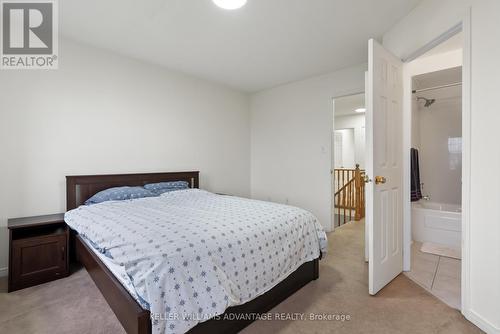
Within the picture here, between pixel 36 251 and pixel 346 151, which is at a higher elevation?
pixel 346 151

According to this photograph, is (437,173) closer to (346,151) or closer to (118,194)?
(346,151)

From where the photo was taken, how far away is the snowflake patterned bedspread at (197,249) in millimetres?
1195

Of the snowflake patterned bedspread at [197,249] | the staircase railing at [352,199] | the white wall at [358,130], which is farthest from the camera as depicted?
the white wall at [358,130]

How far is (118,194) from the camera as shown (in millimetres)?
2705

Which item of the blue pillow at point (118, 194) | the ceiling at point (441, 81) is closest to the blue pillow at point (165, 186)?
the blue pillow at point (118, 194)

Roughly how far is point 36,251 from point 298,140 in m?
3.67

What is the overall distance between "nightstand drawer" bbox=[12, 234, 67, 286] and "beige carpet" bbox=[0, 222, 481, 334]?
0.30 ft

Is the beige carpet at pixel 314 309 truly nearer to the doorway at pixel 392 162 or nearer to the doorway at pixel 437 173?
the doorway at pixel 392 162

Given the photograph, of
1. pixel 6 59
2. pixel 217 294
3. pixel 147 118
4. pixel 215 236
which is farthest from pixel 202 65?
pixel 217 294

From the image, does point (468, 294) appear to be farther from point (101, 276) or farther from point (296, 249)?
point (101, 276)

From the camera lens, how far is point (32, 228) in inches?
93.2

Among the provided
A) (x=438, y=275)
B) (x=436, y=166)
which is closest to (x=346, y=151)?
(x=436, y=166)

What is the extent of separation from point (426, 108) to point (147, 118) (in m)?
4.63

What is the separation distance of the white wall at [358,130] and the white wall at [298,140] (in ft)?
9.64
